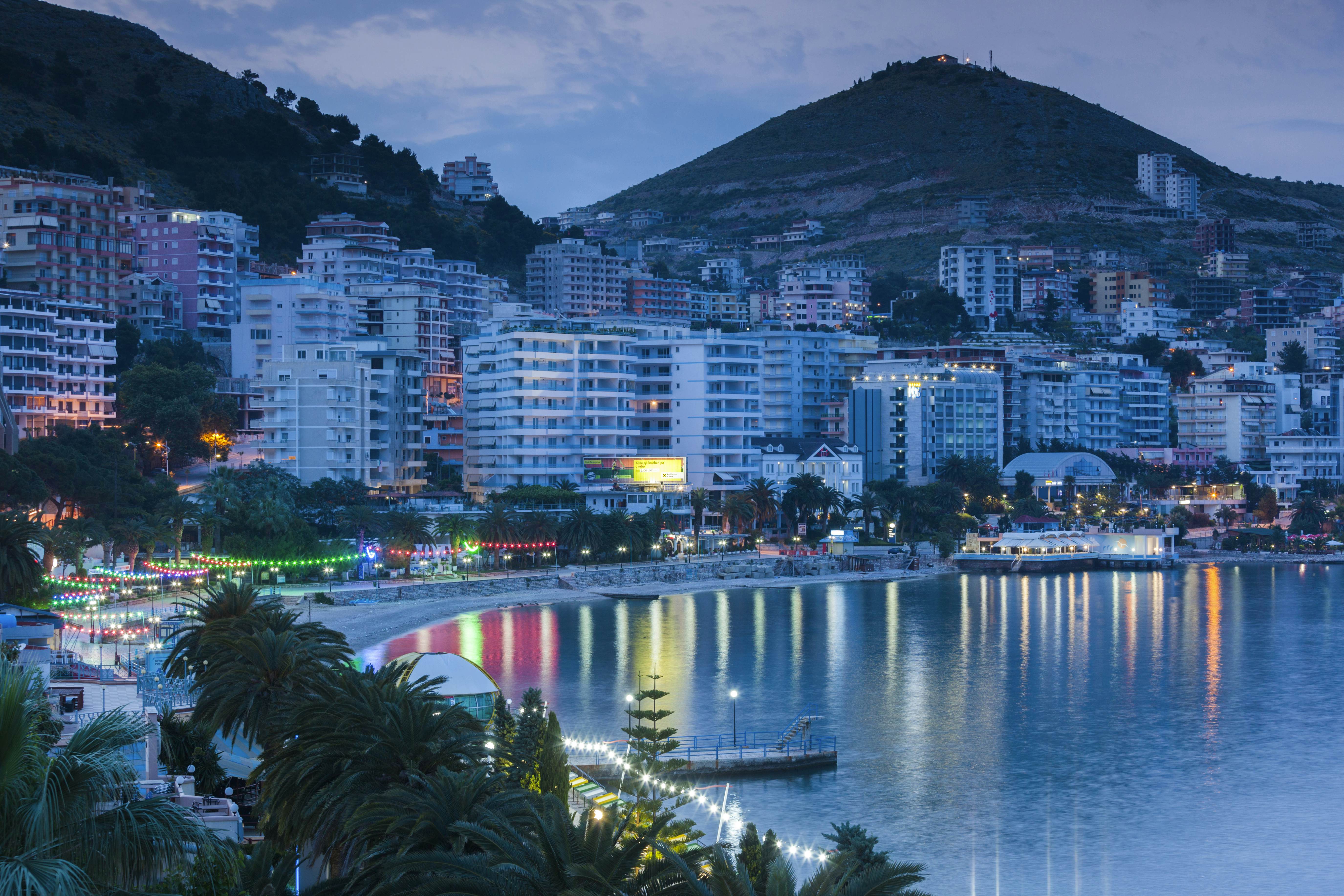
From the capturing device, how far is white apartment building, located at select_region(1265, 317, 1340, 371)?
170 meters

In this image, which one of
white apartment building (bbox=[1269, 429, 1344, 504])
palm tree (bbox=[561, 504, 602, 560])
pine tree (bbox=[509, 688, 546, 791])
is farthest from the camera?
white apartment building (bbox=[1269, 429, 1344, 504])

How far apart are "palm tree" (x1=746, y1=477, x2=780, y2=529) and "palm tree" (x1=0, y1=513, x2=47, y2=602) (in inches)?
2241

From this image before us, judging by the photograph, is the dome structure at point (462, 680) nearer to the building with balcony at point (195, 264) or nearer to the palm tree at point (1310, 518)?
the building with balcony at point (195, 264)

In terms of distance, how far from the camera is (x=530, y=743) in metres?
26.4

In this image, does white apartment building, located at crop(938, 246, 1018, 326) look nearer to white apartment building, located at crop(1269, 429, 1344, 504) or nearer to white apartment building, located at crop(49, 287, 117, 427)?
white apartment building, located at crop(1269, 429, 1344, 504)

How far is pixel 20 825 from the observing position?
11.3 meters

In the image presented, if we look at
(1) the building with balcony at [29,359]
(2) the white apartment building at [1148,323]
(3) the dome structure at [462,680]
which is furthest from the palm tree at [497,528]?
(2) the white apartment building at [1148,323]

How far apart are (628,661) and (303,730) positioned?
35.1 meters

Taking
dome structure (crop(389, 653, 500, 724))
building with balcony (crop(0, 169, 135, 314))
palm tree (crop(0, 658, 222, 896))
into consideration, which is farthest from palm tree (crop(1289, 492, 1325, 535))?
palm tree (crop(0, 658, 222, 896))

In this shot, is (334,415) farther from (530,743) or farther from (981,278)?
(981,278)

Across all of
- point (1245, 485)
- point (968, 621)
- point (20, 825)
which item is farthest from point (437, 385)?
point (20, 825)

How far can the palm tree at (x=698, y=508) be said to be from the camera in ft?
309

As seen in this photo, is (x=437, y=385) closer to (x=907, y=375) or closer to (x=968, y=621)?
(x=907, y=375)

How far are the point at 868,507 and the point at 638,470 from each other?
16645mm
